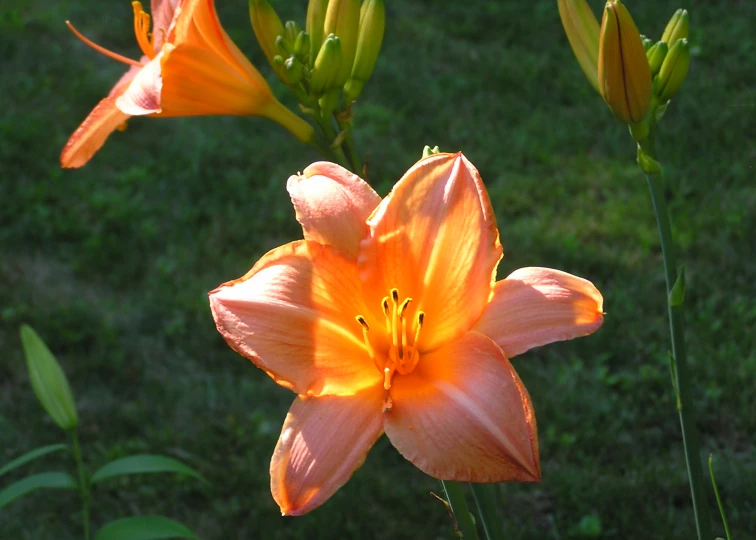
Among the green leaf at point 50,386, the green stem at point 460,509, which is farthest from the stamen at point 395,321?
the green leaf at point 50,386

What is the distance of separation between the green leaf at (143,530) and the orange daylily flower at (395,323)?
1.81ft

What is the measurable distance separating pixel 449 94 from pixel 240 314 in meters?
3.11

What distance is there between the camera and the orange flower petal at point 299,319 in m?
0.90

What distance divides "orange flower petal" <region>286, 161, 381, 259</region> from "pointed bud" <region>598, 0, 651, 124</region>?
0.34 metres

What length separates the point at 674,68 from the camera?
113cm

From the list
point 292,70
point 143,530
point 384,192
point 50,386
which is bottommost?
point 384,192

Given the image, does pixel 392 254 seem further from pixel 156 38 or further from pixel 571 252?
pixel 571 252

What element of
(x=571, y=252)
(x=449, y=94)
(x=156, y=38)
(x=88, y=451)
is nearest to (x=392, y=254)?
(x=156, y=38)

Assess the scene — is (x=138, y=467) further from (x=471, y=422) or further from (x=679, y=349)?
(x=679, y=349)

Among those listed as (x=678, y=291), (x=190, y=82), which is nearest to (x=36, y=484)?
(x=190, y=82)

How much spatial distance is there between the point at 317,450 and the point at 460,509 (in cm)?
20

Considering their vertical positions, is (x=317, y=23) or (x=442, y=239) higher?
(x=317, y=23)

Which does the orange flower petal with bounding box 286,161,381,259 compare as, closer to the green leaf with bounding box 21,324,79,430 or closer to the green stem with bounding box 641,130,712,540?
the green stem with bounding box 641,130,712,540

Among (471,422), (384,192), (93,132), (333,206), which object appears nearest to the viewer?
(471,422)
